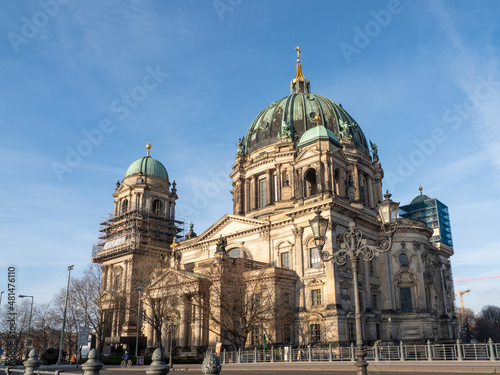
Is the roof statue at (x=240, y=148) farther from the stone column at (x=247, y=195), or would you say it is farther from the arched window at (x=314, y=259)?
the arched window at (x=314, y=259)

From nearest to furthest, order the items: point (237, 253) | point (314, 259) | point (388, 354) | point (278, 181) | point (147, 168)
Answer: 1. point (388, 354)
2. point (314, 259)
3. point (237, 253)
4. point (278, 181)
5. point (147, 168)

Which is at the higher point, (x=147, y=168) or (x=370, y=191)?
(x=147, y=168)

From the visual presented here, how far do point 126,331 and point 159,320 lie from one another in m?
13.2

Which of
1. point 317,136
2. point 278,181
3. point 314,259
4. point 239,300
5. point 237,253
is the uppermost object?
point 317,136

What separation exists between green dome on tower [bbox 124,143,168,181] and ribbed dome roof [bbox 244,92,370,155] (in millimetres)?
15038

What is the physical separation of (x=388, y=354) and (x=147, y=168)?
5101cm

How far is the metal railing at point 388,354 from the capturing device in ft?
96.7

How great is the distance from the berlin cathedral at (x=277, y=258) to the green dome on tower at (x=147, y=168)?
0.85 ft

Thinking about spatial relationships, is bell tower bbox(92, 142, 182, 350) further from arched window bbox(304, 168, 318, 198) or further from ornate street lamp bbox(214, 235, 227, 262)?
arched window bbox(304, 168, 318, 198)

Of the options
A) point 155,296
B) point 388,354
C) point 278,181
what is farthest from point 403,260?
point 155,296

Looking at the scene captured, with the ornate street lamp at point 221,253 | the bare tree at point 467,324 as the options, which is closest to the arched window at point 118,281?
the ornate street lamp at point 221,253

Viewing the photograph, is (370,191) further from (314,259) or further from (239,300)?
(239,300)

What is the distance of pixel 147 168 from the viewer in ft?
242

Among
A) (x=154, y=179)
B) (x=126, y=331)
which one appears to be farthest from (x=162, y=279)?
(x=154, y=179)
